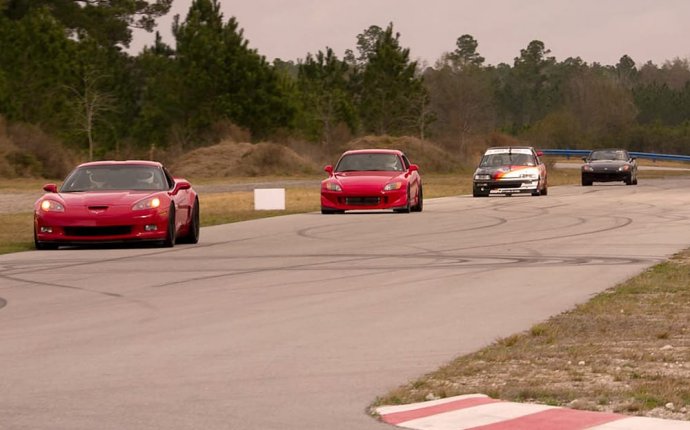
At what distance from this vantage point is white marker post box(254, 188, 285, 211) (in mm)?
35312

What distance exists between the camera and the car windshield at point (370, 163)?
109 ft

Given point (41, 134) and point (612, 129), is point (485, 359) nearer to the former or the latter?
point (41, 134)

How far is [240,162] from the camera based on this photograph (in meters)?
71.6

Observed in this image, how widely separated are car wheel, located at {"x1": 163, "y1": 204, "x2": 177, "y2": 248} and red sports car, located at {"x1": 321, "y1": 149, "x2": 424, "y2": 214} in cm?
970

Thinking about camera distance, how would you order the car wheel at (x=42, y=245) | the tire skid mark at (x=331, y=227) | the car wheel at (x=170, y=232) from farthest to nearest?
the tire skid mark at (x=331, y=227) → the car wheel at (x=170, y=232) → the car wheel at (x=42, y=245)

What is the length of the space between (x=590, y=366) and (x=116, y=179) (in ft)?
47.2

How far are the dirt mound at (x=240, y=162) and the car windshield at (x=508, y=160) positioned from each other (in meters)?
27.4

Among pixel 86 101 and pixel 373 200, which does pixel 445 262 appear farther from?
pixel 86 101

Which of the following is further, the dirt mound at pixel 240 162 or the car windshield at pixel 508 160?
the dirt mound at pixel 240 162

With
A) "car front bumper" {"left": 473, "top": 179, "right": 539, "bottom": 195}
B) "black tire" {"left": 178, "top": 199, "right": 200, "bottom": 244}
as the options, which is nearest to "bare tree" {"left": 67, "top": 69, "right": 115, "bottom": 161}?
"car front bumper" {"left": 473, "top": 179, "right": 539, "bottom": 195}

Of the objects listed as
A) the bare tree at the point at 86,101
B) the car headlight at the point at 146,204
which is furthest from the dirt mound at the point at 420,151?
the car headlight at the point at 146,204

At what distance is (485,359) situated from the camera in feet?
32.3

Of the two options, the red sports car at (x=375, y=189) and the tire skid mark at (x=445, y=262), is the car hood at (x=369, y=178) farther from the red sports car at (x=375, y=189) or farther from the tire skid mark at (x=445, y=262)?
the tire skid mark at (x=445, y=262)

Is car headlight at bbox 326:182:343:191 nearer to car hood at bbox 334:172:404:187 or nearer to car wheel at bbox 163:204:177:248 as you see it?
car hood at bbox 334:172:404:187
